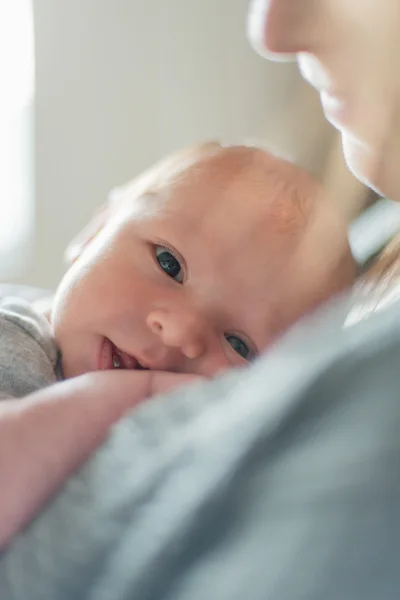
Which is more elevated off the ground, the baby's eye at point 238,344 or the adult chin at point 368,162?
the adult chin at point 368,162

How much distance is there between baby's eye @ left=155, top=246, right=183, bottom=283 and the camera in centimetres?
53

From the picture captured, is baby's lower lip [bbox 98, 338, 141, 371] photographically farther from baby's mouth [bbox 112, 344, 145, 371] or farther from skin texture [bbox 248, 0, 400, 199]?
skin texture [bbox 248, 0, 400, 199]

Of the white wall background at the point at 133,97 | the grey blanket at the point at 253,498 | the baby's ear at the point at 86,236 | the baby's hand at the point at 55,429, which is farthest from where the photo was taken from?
the baby's ear at the point at 86,236

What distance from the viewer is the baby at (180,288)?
1.35 ft

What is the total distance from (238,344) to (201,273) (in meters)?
0.06

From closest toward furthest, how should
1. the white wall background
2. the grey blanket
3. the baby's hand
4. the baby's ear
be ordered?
1. the grey blanket
2. the baby's hand
3. the white wall background
4. the baby's ear

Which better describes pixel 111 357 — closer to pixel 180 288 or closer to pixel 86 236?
pixel 180 288

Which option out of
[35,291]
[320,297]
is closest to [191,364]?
[320,297]

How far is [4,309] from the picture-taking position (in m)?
0.59

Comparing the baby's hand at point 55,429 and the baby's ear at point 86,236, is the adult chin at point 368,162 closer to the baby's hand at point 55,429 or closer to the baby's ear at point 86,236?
the baby's hand at point 55,429

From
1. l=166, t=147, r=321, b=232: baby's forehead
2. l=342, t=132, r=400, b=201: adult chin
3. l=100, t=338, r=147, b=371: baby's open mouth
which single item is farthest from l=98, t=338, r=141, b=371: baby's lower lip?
l=342, t=132, r=400, b=201: adult chin

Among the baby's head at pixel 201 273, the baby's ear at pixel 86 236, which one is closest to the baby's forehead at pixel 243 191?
the baby's head at pixel 201 273

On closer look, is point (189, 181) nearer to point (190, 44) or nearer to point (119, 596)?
point (190, 44)

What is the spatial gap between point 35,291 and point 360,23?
21.2 inches
